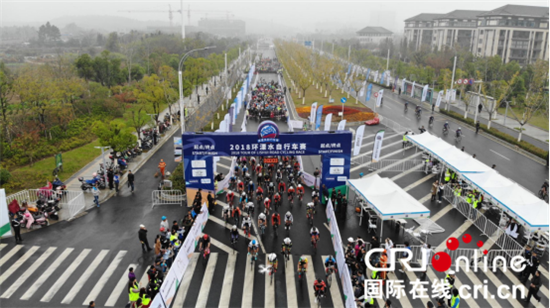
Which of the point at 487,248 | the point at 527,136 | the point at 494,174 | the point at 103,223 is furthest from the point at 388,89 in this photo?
the point at 103,223

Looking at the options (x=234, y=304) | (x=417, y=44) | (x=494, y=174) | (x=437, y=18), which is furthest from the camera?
(x=417, y=44)

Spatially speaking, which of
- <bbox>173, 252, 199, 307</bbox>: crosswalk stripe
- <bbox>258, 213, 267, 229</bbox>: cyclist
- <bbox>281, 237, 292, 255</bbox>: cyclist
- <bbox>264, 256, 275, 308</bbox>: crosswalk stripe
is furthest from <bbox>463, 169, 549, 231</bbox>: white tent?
<bbox>173, 252, 199, 307</bbox>: crosswalk stripe

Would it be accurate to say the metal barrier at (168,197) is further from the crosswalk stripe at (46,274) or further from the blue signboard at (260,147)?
the crosswalk stripe at (46,274)

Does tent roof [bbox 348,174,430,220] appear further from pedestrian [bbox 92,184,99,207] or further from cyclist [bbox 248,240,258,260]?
pedestrian [bbox 92,184,99,207]

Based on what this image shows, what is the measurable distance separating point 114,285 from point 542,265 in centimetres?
1924

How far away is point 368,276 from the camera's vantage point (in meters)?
17.4

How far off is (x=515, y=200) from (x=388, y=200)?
21.8 ft

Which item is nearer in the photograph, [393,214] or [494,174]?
[393,214]

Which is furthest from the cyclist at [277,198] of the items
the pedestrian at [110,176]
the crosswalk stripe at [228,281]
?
the pedestrian at [110,176]

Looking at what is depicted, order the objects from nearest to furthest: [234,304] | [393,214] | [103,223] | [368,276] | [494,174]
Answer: [234,304]
[368,276]
[393,214]
[103,223]
[494,174]

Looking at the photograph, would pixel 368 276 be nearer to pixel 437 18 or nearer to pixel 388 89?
pixel 388 89

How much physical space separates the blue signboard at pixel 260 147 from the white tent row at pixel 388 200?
2.35 meters

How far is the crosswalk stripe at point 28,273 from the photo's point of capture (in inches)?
620

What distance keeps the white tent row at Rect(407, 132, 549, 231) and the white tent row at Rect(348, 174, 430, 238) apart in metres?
4.30
